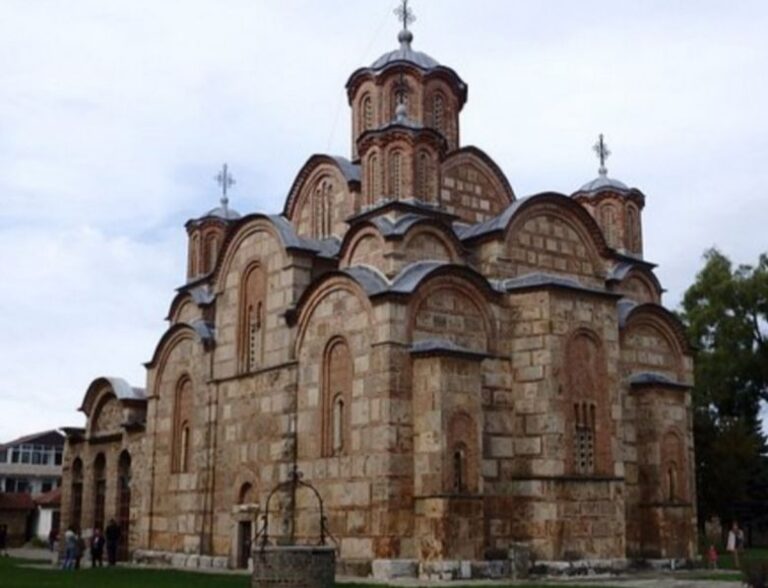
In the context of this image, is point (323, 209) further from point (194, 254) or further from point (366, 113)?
point (194, 254)

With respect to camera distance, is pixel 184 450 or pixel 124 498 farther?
pixel 124 498

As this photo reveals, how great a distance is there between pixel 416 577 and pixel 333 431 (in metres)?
3.36

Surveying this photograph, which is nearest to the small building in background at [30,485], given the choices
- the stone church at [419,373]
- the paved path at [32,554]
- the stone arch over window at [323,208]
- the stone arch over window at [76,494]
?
the paved path at [32,554]

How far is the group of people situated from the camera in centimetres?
2184

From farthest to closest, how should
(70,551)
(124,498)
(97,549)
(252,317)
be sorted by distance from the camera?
(124,498)
(97,549)
(252,317)
(70,551)

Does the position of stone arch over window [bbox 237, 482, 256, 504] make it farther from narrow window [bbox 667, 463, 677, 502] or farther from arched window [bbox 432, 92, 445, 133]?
arched window [bbox 432, 92, 445, 133]

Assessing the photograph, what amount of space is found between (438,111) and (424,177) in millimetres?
3349

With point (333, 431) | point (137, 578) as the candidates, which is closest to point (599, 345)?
point (333, 431)

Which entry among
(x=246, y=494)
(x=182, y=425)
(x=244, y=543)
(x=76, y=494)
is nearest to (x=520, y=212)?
(x=246, y=494)

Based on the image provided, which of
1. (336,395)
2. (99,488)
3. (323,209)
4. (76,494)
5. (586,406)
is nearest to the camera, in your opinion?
(336,395)

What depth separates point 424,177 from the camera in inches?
812

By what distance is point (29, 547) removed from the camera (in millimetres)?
39156

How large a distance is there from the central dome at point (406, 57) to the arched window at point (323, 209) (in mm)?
2985

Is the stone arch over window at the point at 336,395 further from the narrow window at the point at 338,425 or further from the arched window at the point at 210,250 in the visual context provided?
the arched window at the point at 210,250
